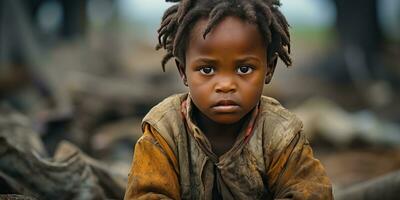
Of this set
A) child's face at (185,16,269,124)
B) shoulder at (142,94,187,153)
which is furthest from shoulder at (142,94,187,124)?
child's face at (185,16,269,124)

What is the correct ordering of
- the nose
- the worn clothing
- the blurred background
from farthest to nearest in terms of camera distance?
1. the blurred background
2. the worn clothing
3. the nose

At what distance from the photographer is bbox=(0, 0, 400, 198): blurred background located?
7441 mm

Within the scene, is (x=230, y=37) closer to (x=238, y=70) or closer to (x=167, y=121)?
(x=238, y=70)

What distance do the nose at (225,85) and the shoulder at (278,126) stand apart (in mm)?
280

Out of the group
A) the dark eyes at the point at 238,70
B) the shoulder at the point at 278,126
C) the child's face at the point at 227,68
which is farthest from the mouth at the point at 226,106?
the shoulder at the point at 278,126

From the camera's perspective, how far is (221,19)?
3.17 m

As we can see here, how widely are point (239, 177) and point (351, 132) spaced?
260 inches

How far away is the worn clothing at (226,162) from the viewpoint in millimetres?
3236

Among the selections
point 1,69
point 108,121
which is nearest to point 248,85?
point 108,121

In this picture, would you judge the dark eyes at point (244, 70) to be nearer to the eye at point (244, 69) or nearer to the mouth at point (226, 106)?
the eye at point (244, 69)

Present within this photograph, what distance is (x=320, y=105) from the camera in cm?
1123

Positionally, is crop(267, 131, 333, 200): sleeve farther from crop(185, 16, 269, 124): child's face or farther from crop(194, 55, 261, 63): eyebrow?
crop(194, 55, 261, 63): eyebrow

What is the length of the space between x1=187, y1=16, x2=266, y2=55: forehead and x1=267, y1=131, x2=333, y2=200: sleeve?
399 millimetres

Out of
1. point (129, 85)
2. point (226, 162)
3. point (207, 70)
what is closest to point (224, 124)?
point (226, 162)
